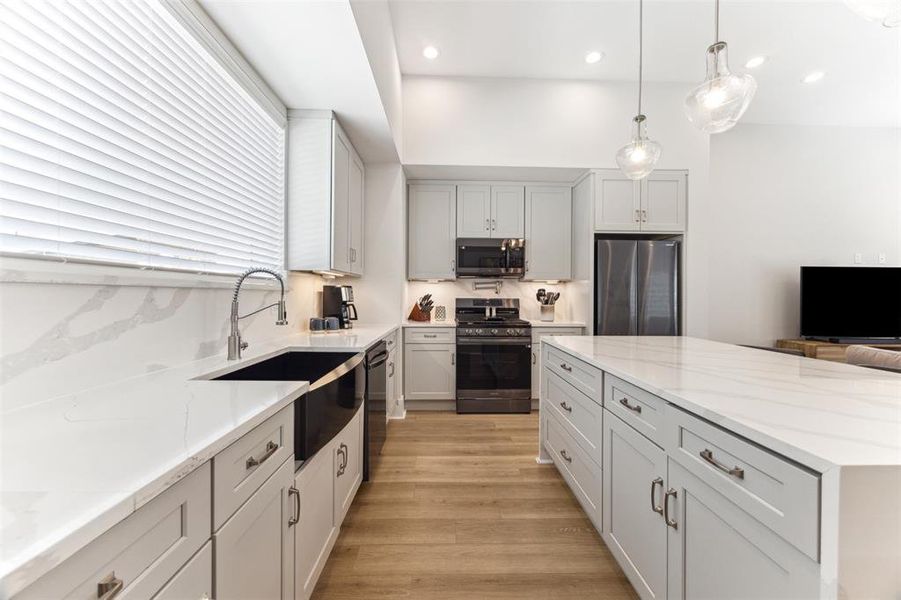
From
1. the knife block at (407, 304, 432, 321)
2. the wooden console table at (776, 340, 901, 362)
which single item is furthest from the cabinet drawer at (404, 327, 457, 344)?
the wooden console table at (776, 340, 901, 362)

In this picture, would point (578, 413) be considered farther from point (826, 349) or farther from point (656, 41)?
point (826, 349)

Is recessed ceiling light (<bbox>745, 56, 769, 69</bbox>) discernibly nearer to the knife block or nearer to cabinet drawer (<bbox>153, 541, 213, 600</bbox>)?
the knife block

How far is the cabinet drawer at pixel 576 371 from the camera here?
1.74 meters

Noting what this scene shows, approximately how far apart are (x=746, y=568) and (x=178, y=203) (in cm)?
227

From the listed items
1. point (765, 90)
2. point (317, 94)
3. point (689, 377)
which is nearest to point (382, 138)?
point (317, 94)

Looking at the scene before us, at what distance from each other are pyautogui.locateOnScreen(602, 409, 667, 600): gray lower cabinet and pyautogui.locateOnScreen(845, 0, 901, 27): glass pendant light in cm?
162

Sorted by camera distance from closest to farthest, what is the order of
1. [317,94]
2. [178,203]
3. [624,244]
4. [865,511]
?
[865,511] → [178,203] → [317,94] → [624,244]

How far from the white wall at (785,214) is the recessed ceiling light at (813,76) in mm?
860

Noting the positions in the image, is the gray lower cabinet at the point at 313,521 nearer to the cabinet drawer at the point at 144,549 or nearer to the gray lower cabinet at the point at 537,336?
the cabinet drawer at the point at 144,549

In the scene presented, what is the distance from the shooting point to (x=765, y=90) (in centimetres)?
394

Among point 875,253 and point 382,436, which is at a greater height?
point 875,253

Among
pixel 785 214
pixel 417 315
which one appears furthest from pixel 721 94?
pixel 785 214

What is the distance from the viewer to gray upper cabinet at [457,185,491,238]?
13.5ft

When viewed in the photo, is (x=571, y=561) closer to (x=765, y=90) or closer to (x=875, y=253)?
(x=765, y=90)
